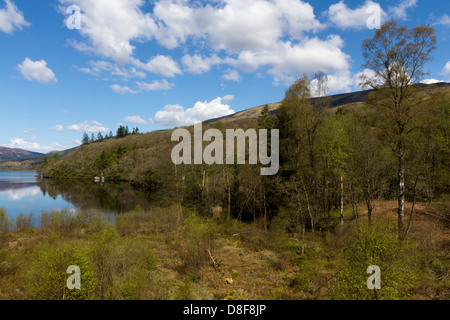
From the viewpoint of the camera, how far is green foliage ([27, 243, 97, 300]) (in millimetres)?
7309

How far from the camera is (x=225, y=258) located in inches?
643

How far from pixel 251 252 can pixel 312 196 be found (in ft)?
23.4

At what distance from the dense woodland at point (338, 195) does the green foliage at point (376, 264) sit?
0.03 meters

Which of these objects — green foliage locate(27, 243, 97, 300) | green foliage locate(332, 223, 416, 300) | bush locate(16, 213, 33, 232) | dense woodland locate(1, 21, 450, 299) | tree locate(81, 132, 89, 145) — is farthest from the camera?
tree locate(81, 132, 89, 145)

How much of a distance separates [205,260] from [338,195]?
596 inches

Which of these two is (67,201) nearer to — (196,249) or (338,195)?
(196,249)

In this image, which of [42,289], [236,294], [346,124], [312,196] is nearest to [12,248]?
[42,289]

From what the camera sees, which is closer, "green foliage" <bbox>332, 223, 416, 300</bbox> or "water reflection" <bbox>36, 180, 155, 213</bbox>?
"green foliage" <bbox>332, 223, 416, 300</bbox>

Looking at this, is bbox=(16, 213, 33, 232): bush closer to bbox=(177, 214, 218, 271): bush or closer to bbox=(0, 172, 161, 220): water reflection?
bbox=(0, 172, 161, 220): water reflection

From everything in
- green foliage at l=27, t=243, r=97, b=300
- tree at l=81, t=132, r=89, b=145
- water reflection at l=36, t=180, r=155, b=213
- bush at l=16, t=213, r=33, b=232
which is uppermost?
tree at l=81, t=132, r=89, b=145

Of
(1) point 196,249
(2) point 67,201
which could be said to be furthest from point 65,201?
(1) point 196,249

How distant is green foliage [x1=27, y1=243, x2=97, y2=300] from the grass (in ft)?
0.10

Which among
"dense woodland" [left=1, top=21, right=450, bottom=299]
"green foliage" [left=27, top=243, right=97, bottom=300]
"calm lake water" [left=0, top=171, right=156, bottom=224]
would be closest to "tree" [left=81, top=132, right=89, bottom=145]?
"calm lake water" [left=0, top=171, right=156, bottom=224]
